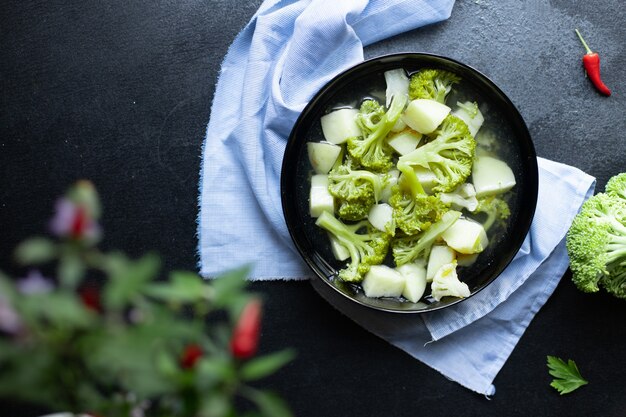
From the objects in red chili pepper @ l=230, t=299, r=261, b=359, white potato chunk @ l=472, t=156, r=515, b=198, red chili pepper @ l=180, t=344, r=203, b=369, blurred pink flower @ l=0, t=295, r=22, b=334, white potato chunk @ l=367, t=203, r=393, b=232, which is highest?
blurred pink flower @ l=0, t=295, r=22, b=334

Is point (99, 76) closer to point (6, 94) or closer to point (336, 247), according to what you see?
point (6, 94)

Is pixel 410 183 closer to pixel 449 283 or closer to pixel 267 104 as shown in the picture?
pixel 449 283

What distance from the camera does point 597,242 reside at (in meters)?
2.02

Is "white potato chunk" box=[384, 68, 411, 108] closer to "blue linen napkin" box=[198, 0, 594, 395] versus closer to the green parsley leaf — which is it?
"blue linen napkin" box=[198, 0, 594, 395]

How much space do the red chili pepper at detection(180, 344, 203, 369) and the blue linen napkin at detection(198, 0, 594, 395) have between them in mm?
1226

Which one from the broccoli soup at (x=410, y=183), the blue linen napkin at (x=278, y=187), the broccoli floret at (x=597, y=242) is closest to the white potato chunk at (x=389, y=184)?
the broccoli soup at (x=410, y=183)

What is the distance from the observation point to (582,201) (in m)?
2.17

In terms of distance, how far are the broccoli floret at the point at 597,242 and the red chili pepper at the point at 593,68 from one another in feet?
1.18

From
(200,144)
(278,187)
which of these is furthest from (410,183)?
(200,144)

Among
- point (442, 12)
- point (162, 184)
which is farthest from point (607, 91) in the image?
point (162, 184)

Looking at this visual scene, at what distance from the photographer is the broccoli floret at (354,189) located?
6.68 ft

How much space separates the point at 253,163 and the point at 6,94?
0.88 metres

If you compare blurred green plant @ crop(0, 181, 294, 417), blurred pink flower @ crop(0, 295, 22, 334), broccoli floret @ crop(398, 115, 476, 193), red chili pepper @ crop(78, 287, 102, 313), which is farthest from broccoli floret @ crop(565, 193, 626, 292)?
blurred pink flower @ crop(0, 295, 22, 334)

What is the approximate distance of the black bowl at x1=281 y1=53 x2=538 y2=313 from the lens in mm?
2051
